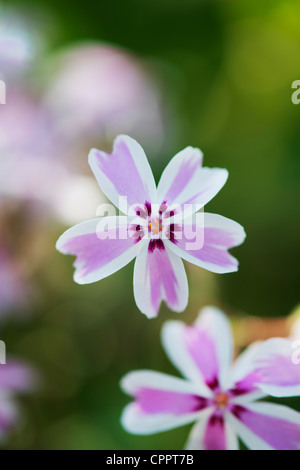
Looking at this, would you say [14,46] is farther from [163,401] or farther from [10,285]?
[163,401]

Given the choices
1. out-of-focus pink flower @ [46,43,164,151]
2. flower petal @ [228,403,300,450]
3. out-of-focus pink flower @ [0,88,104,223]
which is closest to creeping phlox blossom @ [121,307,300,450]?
flower petal @ [228,403,300,450]

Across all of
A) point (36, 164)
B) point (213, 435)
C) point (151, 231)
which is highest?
point (36, 164)

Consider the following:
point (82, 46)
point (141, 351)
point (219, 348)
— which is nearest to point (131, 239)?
point (219, 348)

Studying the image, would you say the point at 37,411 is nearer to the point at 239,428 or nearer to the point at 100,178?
the point at 239,428

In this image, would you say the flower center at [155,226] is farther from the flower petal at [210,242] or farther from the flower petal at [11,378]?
the flower petal at [11,378]

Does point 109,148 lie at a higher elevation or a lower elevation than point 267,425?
higher

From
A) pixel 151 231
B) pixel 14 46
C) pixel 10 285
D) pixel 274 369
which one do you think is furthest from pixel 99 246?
pixel 14 46

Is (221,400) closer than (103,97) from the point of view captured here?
Yes
